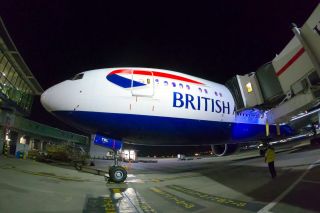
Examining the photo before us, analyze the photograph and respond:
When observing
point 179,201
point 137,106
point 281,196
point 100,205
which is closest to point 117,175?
point 137,106

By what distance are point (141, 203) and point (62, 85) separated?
7.57 metres

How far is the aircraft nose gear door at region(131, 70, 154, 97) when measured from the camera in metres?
14.1

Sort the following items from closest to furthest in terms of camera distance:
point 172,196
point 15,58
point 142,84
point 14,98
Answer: point 172,196, point 142,84, point 15,58, point 14,98

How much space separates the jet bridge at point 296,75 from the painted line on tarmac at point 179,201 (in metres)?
4.41

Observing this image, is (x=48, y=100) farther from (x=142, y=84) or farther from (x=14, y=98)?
(x=14, y=98)

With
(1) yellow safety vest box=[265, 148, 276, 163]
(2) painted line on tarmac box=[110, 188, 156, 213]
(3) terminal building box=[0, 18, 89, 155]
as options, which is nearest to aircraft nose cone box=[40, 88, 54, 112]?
(2) painted line on tarmac box=[110, 188, 156, 213]

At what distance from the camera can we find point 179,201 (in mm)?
9242

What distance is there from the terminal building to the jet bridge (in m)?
26.5

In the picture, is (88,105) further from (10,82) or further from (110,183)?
(10,82)

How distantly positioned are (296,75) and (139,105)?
7107mm

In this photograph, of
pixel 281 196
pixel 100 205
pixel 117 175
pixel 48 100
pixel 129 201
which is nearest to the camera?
pixel 100 205

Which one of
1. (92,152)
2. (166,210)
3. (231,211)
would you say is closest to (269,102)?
(231,211)

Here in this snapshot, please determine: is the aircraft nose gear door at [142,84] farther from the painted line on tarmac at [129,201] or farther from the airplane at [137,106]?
the painted line on tarmac at [129,201]

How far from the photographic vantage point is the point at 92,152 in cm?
5272
